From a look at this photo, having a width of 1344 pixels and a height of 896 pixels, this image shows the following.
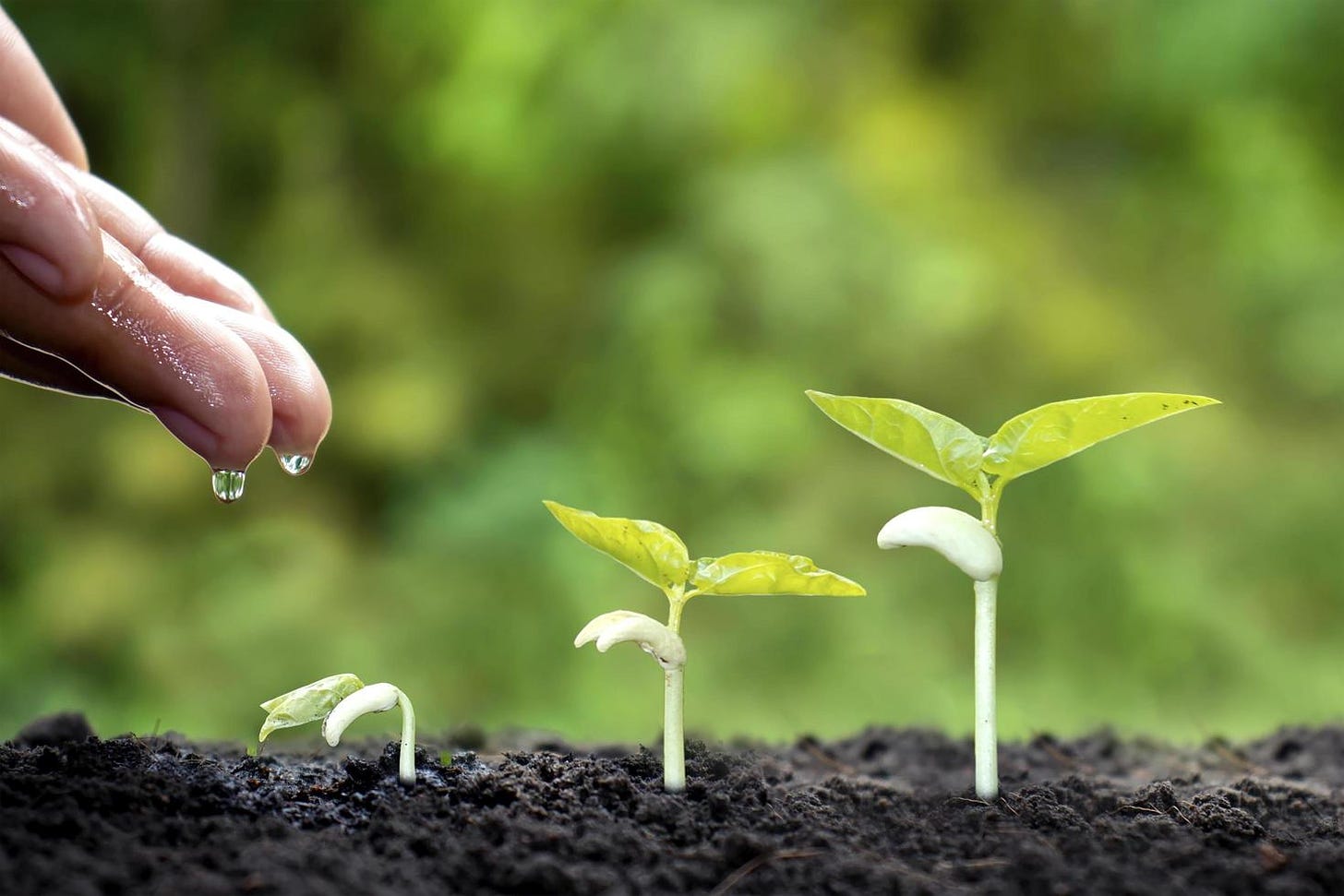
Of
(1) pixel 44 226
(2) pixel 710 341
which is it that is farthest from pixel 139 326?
(2) pixel 710 341

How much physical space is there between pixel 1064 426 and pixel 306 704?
0.55 metres

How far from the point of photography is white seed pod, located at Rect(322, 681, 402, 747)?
769mm

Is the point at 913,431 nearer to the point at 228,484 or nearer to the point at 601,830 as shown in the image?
the point at 601,830

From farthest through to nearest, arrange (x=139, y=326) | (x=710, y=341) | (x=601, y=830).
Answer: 1. (x=710, y=341)
2. (x=139, y=326)
3. (x=601, y=830)

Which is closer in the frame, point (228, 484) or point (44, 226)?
point (44, 226)

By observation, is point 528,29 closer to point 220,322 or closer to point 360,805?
point 220,322

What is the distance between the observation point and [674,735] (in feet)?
2.63

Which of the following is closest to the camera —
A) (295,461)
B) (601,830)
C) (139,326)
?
(601,830)

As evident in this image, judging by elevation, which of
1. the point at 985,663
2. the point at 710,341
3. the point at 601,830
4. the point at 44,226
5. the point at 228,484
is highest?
the point at 710,341

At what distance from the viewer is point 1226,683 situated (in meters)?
2.49

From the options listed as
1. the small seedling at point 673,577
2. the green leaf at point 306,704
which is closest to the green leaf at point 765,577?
the small seedling at point 673,577

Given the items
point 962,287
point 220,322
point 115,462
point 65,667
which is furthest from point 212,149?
point 220,322

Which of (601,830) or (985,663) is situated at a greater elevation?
(985,663)

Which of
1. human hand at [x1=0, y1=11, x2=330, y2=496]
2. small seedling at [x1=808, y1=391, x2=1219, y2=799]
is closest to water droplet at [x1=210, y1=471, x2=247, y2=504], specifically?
human hand at [x1=0, y1=11, x2=330, y2=496]
